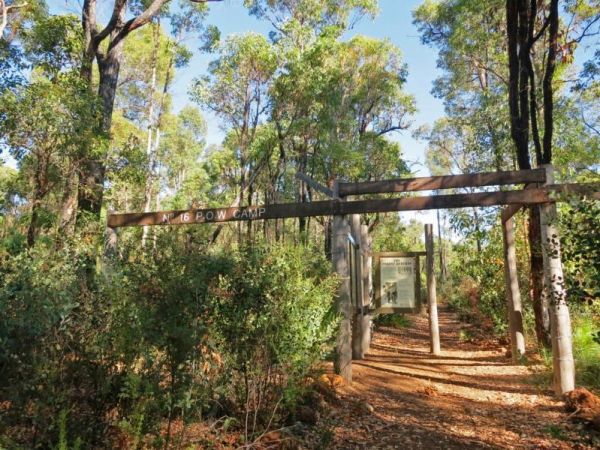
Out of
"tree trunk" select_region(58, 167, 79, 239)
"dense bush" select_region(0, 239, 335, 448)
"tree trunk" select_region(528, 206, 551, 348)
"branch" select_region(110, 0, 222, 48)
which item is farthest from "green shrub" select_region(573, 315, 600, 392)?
"branch" select_region(110, 0, 222, 48)

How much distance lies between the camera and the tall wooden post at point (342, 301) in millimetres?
6270

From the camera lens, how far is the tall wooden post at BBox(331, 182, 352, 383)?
627cm

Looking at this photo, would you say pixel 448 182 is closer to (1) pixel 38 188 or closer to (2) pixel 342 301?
(2) pixel 342 301

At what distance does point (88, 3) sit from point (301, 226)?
11782 millimetres

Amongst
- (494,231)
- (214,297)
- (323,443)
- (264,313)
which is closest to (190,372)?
(214,297)

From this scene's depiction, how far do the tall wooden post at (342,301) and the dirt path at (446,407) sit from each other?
31cm

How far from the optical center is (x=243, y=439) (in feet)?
12.6

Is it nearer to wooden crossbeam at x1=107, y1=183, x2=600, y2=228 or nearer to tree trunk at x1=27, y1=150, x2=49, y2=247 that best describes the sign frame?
wooden crossbeam at x1=107, y1=183, x2=600, y2=228

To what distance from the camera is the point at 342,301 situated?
6320 millimetres

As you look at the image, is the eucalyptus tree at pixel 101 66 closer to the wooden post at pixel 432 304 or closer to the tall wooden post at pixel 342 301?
the tall wooden post at pixel 342 301

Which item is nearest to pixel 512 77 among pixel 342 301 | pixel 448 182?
pixel 448 182

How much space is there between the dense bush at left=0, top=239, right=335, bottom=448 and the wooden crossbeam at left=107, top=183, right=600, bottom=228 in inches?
98.4

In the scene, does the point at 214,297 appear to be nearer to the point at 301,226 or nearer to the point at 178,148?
the point at 301,226

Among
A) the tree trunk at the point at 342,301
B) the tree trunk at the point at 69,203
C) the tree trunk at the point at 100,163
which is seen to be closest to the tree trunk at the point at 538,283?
the tree trunk at the point at 342,301
